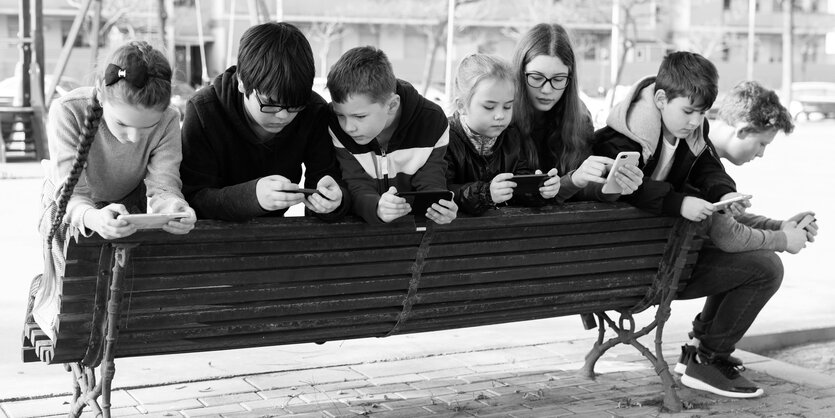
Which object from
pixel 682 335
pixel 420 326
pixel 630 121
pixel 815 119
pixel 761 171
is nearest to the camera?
pixel 420 326

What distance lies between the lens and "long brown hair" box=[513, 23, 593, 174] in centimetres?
441

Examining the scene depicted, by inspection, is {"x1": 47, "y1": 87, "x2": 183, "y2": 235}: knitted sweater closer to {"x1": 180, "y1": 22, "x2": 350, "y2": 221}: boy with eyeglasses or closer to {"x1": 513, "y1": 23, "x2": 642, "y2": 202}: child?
{"x1": 180, "y1": 22, "x2": 350, "y2": 221}: boy with eyeglasses

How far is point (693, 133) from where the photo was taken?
4531 millimetres

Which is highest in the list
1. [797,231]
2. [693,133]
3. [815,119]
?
[693,133]

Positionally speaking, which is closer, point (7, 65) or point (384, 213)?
point (384, 213)

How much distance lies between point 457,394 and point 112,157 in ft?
5.95

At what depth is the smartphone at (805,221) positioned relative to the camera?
453cm

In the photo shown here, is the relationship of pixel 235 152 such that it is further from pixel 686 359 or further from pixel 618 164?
pixel 686 359

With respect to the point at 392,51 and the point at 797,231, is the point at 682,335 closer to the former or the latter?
the point at 797,231

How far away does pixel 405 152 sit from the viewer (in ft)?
12.9

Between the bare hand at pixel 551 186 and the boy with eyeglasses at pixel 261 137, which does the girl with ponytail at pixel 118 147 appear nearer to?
the boy with eyeglasses at pixel 261 137

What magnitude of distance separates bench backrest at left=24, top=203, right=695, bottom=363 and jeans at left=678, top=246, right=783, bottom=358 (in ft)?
0.38

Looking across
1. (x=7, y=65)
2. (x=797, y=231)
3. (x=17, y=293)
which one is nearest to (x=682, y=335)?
(x=797, y=231)

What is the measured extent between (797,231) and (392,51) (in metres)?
50.2
